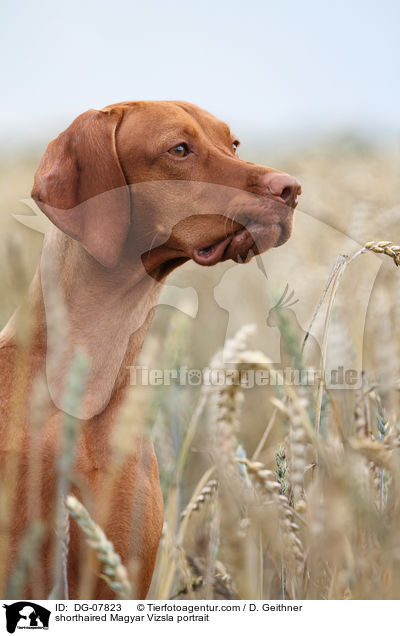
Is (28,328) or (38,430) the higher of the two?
(28,328)

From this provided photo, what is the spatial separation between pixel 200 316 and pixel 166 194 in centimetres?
46

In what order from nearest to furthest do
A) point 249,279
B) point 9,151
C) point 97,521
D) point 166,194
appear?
point 97,521, point 166,194, point 249,279, point 9,151

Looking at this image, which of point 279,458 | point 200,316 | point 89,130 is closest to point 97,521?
point 279,458

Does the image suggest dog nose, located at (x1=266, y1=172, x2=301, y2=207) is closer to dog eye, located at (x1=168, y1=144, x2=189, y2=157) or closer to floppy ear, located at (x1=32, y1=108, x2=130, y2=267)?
dog eye, located at (x1=168, y1=144, x2=189, y2=157)

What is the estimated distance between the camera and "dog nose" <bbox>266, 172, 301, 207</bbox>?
1474 millimetres

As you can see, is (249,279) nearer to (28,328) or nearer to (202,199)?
(202,199)

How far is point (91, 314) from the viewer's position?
1710mm

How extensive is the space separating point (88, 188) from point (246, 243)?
41 centimetres

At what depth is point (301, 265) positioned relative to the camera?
69.6 inches

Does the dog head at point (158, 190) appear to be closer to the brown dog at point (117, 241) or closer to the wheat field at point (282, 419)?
the brown dog at point (117, 241)
